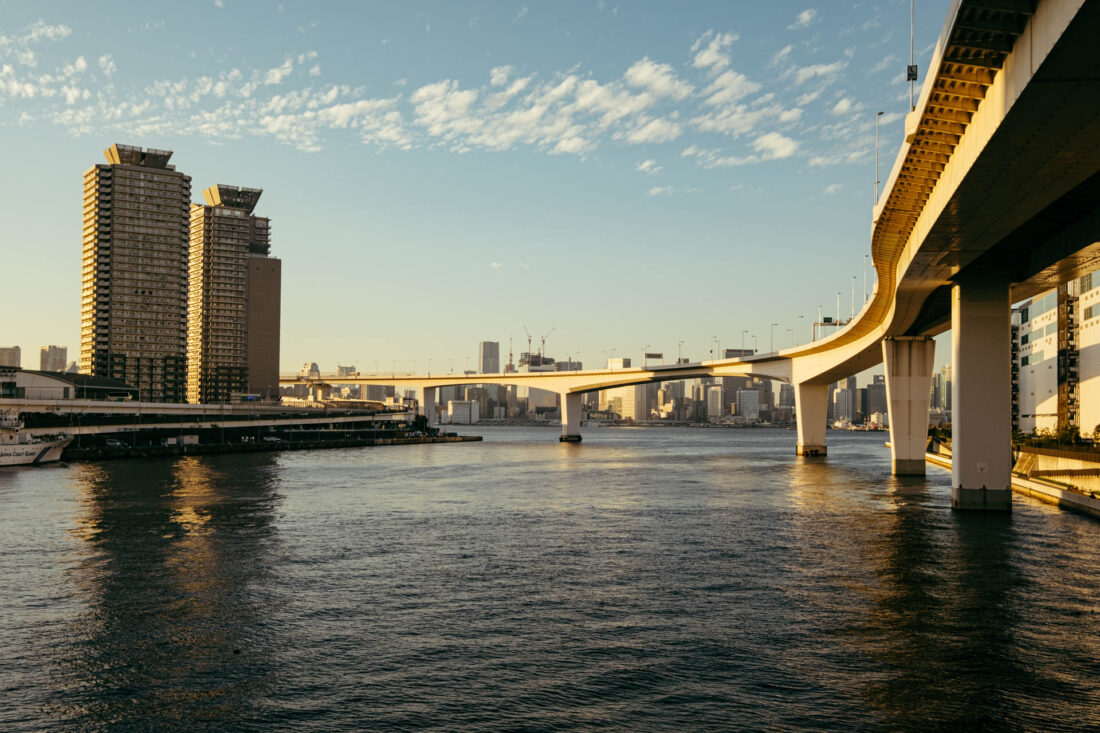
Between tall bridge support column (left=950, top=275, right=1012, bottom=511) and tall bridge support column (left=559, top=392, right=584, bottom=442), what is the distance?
433ft

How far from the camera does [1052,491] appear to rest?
6075 centimetres

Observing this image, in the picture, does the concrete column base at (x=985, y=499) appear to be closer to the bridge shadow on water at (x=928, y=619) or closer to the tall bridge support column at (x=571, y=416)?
the bridge shadow on water at (x=928, y=619)

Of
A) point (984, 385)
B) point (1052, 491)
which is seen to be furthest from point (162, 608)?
point (1052, 491)

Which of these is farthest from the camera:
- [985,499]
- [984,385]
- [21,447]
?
[21,447]

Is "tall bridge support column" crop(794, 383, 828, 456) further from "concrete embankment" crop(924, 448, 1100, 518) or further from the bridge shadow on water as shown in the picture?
the bridge shadow on water

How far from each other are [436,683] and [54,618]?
1401cm

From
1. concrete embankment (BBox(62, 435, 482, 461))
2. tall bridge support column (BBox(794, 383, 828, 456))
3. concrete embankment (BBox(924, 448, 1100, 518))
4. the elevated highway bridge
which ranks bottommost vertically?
concrete embankment (BBox(62, 435, 482, 461))

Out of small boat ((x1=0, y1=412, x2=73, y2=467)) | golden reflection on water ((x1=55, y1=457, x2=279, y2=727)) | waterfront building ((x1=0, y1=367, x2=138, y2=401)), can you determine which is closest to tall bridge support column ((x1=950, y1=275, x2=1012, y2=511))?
golden reflection on water ((x1=55, y1=457, x2=279, y2=727))

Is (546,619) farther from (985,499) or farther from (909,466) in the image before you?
(909,466)

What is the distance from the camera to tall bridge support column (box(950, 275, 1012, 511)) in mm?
Result: 49719

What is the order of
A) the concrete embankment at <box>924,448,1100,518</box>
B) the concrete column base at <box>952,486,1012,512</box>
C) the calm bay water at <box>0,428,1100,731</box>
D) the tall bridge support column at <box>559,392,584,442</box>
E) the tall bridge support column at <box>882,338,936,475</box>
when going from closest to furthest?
the calm bay water at <box>0,428,1100,731</box> < the concrete column base at <box>952,486,1012,512</box> < the concrete embankment at <box>924,448,1100,518</box> < the tall bridge support column at <box>882,338,936,475</box> < the tall bridge support column at <box>559,392,584,442</box>

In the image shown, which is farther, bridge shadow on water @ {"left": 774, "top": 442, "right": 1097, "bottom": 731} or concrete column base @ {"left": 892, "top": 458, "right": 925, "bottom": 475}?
concrete column base @ {"left": 892, "top": 458, "right": 925, "bottom": 475}

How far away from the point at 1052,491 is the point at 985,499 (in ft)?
44.8

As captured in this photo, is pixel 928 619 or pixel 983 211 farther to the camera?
pixel 983 211
